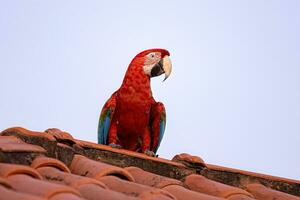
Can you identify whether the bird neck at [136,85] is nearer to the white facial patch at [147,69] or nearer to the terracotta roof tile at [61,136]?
the white facial patch at [147,69]

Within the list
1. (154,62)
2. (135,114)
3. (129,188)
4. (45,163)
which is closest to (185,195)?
(129,188)

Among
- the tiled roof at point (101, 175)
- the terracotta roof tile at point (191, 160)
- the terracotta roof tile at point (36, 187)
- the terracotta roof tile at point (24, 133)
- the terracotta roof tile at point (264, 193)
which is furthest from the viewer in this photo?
the terracotta roof tile at point (191, 160)

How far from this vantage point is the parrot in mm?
5340

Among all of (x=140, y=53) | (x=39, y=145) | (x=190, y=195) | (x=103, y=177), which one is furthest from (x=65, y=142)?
(x=140, y=53)

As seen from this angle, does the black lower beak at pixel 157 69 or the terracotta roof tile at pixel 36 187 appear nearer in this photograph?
the terracotta roof tile at pixel 36 187

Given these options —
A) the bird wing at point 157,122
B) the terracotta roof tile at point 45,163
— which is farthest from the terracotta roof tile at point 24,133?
the bird wing at point 157,122

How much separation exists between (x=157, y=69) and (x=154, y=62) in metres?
0.09

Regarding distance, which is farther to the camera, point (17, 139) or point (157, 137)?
point (157, 137)

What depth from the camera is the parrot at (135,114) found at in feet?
17.5

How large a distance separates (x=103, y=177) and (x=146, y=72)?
3.05 m

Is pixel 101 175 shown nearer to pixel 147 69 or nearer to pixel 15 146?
pixel 15 146

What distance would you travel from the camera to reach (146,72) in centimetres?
550

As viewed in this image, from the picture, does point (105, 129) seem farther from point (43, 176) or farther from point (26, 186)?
point (26, 186)

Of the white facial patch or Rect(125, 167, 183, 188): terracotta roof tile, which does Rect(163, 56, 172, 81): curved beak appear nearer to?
the white facial patch
